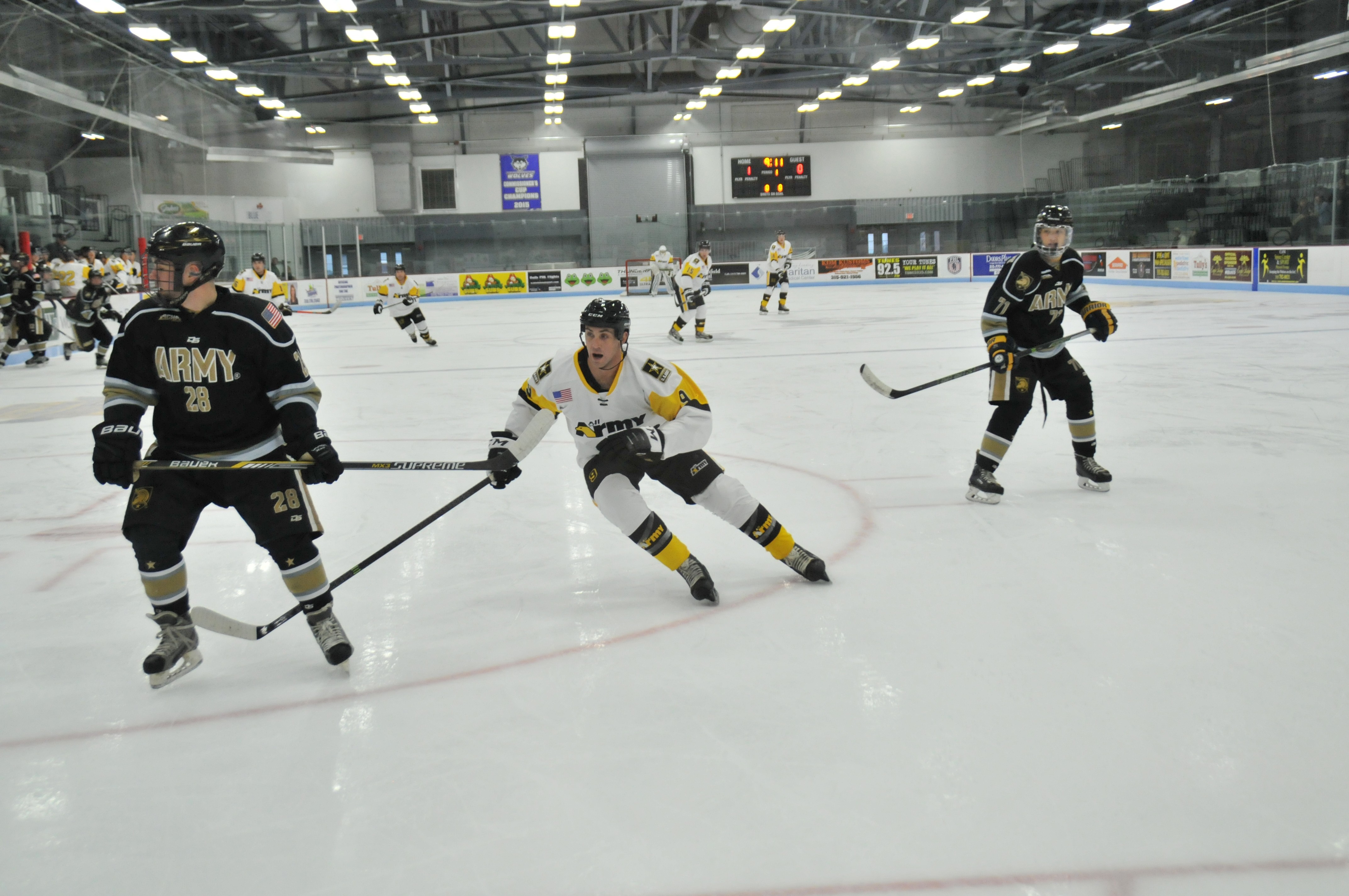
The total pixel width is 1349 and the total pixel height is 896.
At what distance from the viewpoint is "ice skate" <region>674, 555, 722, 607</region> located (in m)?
2.98

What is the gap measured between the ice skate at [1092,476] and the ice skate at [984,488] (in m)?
0.43

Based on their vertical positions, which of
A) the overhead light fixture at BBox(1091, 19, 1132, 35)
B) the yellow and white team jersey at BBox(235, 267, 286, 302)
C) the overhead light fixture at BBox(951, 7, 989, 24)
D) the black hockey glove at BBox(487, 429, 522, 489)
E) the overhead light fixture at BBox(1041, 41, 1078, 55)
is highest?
the overhead light fixture at BBox(1041, 41, 1078, 55)

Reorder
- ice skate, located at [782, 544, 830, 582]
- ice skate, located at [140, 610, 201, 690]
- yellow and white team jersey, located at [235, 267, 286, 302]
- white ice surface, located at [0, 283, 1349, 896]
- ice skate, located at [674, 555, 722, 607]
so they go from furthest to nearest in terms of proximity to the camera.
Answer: yellow and white team jersey, located at [235, 267, 286, 302], ice skate, located at [782, 544, 830, 582], ice skate, located at [674, 555, 722, 607], ice skate, located at [140, 610, 201, 690], white ice surface, located at [0, 283, 1349, 896]

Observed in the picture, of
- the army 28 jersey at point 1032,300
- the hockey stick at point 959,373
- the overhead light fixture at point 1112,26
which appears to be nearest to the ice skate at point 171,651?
the hockey stick at point 959,373

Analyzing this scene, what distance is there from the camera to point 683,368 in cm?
954

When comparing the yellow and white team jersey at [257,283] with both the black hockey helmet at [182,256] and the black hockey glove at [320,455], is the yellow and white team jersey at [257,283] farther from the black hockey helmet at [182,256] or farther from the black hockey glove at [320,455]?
the black hockey glove at [320,455]

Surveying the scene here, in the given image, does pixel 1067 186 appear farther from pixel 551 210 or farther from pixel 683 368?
pixel 683 368

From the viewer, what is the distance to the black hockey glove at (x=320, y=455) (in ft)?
7.79

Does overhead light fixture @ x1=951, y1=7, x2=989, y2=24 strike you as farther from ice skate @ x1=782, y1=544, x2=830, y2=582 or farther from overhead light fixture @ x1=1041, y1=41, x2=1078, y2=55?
ice skate @ x1=782, y1=544, x2=830, y2=582

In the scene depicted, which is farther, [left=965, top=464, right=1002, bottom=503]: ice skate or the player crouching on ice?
[left=965, top=464, right=1002, bottom=503]: ice skate

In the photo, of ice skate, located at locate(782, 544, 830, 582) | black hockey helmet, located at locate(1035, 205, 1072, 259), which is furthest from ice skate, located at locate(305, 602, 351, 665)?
black hockey helmet, located at locate(1035, 205, 1072, 259)

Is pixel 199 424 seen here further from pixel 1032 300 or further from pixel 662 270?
pixel 662 270

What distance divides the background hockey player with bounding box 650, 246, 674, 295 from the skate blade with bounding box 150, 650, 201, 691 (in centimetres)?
1585

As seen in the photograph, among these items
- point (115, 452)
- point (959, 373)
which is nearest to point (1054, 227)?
point (959, 373)
